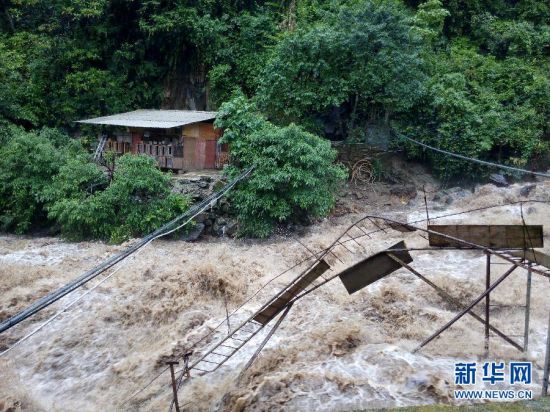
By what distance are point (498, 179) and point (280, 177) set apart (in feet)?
34.7

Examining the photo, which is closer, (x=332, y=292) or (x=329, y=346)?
(x=329, y=346)

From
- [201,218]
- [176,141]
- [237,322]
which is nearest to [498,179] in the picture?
[201,218]

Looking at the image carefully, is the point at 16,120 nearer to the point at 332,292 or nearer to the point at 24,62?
the point at 24,62

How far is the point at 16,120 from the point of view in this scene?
23.3 m

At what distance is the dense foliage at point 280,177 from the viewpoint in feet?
57.9

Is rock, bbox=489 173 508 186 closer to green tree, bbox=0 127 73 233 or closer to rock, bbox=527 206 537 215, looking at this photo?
→ rock, bbox=527 206 537 215

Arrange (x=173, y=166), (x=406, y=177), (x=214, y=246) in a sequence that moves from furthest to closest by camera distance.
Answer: (x=406, y=177)
(x=173, y=166)
(x=214, y=246)

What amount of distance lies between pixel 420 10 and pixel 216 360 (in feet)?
66.6

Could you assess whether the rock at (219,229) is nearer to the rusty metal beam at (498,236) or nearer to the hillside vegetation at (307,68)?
the hillside vegetation at (307,68)

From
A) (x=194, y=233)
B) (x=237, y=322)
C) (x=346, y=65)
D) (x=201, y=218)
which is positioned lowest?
(x=237, y=322)

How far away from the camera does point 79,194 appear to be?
709 inches

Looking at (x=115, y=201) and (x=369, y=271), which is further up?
(x=369, y=271)

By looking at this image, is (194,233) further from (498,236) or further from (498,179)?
(498,179)

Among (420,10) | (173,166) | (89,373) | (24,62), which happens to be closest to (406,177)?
(420,10)
